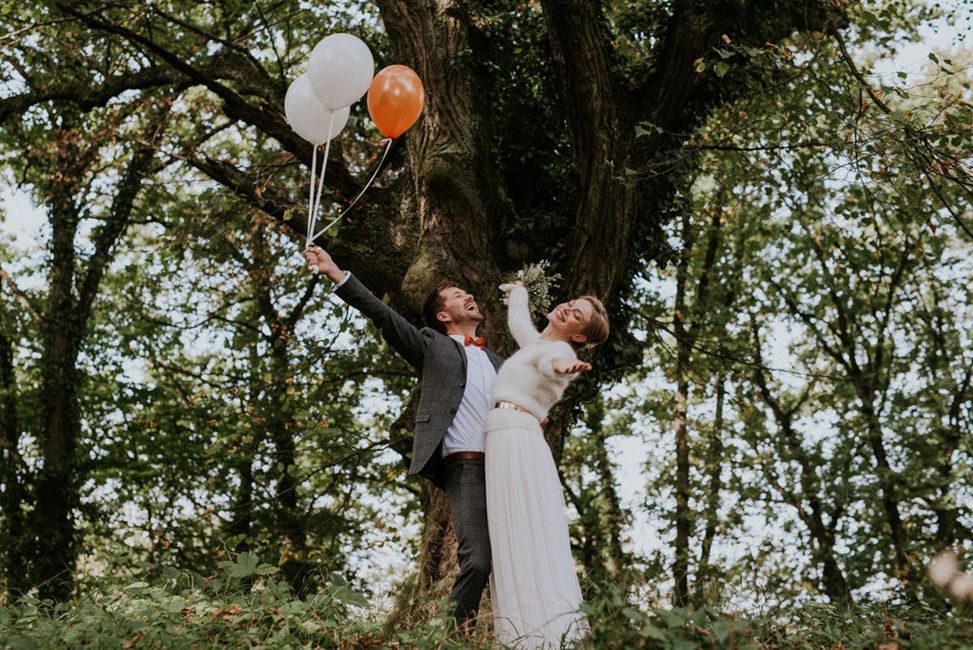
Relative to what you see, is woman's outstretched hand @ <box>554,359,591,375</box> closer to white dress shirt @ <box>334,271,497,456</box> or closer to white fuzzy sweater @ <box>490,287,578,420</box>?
white fuzzy sweater @ <box>490,287,578,420</box>

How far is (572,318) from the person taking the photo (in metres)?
5.25

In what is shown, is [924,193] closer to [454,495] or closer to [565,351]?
[565,351]

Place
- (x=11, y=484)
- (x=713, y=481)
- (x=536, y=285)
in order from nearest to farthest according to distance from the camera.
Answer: (x=536, y=285), (x=11, y=484), (x=713, y=481)

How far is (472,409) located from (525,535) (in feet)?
2.65

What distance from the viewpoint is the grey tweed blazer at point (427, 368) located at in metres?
5.09

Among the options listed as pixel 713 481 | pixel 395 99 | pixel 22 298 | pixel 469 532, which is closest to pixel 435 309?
pixel 395 99

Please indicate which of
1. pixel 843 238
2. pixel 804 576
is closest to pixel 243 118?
pixel 843 238

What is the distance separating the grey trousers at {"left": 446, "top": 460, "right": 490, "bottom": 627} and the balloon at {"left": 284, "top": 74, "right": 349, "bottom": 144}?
2.27 metres

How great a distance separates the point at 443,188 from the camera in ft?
23.8

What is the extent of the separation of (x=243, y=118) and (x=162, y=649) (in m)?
5.11

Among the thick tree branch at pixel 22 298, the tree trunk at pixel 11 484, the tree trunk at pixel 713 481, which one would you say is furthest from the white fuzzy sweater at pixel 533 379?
the thick tree branch at pixel 22 298

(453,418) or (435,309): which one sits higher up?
(435,309)

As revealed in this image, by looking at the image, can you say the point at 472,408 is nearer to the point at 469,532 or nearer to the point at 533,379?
the point at 533,379

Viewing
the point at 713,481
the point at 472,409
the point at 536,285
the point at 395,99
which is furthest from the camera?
the point at 713,481
